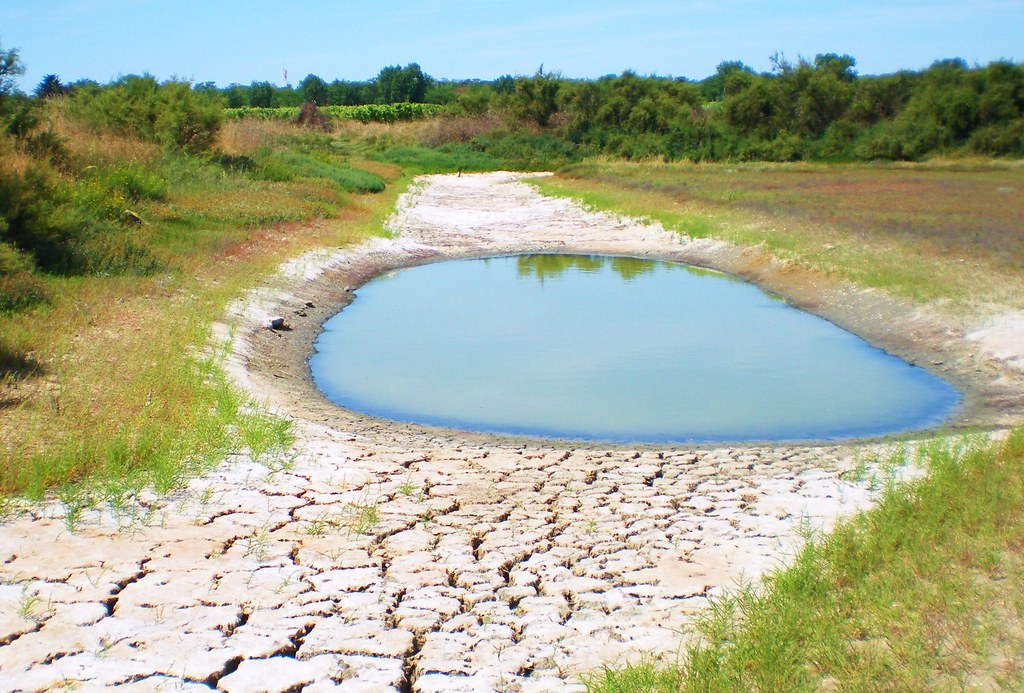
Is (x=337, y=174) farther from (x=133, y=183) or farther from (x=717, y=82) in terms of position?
(x=717, y=82)

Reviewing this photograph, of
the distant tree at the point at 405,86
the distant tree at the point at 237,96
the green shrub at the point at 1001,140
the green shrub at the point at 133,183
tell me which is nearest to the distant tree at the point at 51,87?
the green shrub at the point at 133,183

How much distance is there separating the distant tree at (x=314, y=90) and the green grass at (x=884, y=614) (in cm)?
11144

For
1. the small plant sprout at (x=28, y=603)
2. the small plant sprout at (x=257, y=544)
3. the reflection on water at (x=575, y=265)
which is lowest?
the reflection on water at (x=575, y=265)

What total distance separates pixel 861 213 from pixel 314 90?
9847cm

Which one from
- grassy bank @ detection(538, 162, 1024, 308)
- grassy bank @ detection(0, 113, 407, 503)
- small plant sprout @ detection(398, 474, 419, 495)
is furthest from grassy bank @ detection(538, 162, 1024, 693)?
grassy bank @ detection(538, 162, 1024, 308)

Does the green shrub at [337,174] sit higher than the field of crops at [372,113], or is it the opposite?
the field of crops at [372,113]

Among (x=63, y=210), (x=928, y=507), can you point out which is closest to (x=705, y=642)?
(x=928, y=507)

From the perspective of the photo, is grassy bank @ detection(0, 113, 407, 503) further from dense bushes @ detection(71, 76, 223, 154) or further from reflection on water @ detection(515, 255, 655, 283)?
reflection on water @ detection(515, 255, 655, 283)

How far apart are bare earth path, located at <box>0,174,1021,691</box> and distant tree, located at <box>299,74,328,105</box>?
357 feet

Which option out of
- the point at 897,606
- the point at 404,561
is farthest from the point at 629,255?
the point at 897,606

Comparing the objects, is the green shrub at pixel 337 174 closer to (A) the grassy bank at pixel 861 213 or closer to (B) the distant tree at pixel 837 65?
(A) the grassy bank at pixel 861 213

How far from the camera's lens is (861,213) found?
2573 cm

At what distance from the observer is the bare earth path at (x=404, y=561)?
486 cm

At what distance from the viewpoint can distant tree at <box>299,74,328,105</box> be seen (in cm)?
11300
